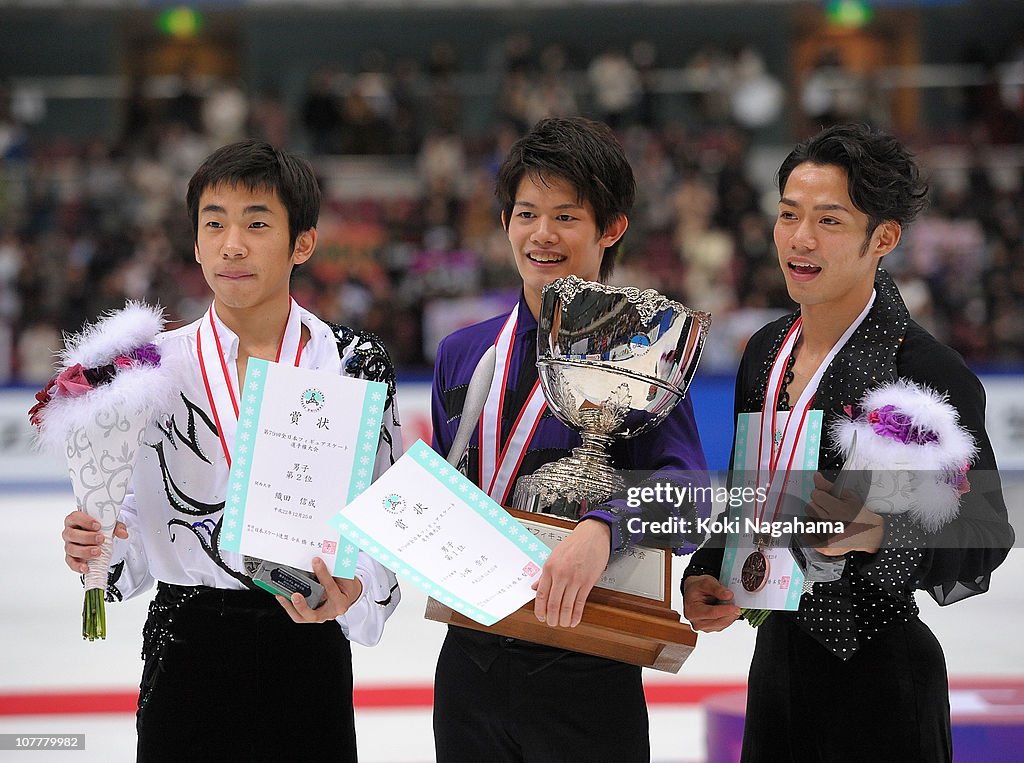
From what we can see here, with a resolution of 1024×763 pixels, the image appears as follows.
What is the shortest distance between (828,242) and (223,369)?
45.9 inches

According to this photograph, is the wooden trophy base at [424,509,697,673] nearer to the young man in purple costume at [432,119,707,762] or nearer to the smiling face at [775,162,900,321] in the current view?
the young man in purple costume at [432,119,707,762]

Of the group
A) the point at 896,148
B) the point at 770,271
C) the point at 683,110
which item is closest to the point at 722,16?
the point at 683,110

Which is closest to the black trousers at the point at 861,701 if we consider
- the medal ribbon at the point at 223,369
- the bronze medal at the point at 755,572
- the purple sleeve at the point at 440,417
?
the bronze medal at the point at 755,572

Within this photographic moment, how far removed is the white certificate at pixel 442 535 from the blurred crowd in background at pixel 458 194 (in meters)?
7.62

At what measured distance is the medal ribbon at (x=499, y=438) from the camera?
234 cm

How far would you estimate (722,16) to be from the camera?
51.8 feet

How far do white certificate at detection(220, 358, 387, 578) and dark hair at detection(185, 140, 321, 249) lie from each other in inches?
14.6

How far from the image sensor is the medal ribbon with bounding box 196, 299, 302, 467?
2.36 metres

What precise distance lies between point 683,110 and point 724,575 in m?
12.5

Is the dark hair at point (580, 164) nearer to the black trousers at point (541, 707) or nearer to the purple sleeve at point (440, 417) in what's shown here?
the purple sleeve at point (440, 417)

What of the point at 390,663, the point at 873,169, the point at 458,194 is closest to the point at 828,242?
the point at 873,169

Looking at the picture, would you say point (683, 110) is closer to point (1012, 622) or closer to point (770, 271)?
point (770, 271)

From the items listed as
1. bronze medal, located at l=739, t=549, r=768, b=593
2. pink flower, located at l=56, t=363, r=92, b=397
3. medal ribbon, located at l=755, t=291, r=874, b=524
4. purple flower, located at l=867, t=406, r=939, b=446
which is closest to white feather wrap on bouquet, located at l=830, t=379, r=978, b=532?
purple flower, located at l=867, t=406, r=939, b=446

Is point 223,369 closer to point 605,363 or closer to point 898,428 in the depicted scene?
point 605,363
